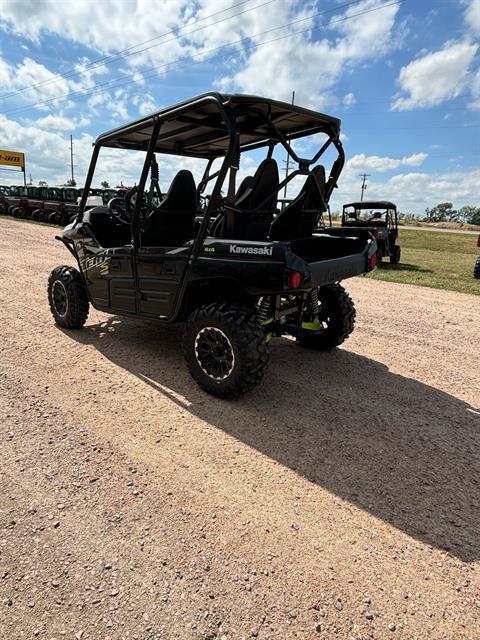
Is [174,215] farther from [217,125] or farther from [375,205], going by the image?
[375,205]

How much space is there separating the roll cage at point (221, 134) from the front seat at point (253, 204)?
9 cm

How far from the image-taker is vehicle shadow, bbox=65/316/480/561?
230cm

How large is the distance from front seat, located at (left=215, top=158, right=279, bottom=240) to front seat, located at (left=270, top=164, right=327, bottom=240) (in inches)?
8.5

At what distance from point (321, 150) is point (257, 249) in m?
1.55

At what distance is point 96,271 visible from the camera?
453 cm

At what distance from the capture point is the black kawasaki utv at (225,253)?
318 cm

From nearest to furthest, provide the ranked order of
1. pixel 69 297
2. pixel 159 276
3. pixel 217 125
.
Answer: pixel 159 276
pixel 217 125
pixel 69 297

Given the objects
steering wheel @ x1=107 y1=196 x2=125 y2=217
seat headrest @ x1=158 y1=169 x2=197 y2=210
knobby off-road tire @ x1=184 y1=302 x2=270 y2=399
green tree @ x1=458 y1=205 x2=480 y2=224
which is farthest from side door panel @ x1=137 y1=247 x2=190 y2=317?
green tree @ x1=458 y1=205 x2=480 y2=224

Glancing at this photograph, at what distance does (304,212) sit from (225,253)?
1073 mm

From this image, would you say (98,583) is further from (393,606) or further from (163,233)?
(163,233)

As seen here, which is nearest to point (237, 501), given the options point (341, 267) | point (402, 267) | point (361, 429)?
point (361, 429)

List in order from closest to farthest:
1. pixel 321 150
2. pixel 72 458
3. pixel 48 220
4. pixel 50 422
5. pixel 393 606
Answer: pixel 393 606
pixel 72 458
pixel 50 422
pixel 321 150
pixel 48 220

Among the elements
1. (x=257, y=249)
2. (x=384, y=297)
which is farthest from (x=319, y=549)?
(x=384, y=297)

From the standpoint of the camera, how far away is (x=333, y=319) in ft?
14.5
